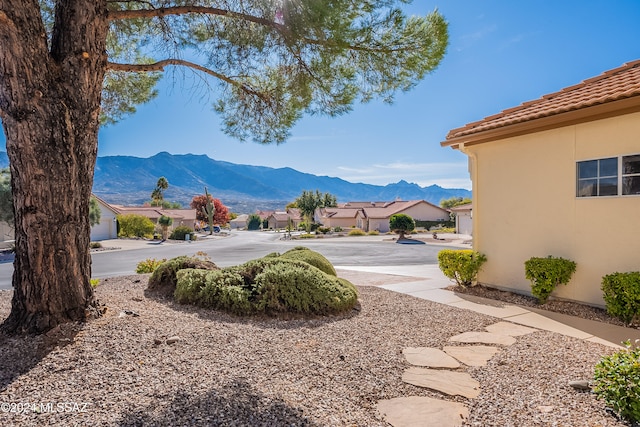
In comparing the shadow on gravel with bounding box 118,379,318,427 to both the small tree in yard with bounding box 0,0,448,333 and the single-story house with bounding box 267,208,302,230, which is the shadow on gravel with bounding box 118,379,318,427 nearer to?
the small tree in yard with bounding box 0,0,448,333

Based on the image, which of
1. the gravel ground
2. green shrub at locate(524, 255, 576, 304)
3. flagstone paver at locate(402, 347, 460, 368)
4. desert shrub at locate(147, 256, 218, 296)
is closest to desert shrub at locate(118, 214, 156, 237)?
desert shrub at locate(147, 256, 218, 296)

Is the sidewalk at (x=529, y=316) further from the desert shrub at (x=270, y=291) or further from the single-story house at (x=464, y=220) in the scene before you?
the single-story house at (x=464, y=220)

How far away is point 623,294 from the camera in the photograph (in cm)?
479

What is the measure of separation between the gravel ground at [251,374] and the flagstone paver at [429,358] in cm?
12

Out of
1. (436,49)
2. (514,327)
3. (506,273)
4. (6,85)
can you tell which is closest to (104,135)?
(6,85)

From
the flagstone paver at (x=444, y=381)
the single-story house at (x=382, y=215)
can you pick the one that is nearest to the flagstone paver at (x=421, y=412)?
the flagstone paver at (x=444, y=381)

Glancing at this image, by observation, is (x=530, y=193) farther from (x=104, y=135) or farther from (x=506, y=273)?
(x=104, y=135)

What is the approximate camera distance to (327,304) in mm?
5090

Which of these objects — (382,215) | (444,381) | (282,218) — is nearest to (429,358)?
(444,381)

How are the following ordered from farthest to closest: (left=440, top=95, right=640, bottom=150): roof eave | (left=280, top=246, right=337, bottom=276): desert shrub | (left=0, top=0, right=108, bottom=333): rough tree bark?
1. (left=280, top=246, right=337, bottom=276): desert shrub
2. (left=440, top=95, right=640, bottom=150): roof eave
3. (left=0, top=0, right=108, bottom=333): rough tree bark

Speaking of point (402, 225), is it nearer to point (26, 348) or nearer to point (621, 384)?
point (621, 384)

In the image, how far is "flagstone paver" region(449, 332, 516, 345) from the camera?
4.17 m

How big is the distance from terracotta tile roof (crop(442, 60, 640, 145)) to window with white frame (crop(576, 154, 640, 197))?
927 millimetres

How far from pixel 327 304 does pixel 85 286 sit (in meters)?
2.96
